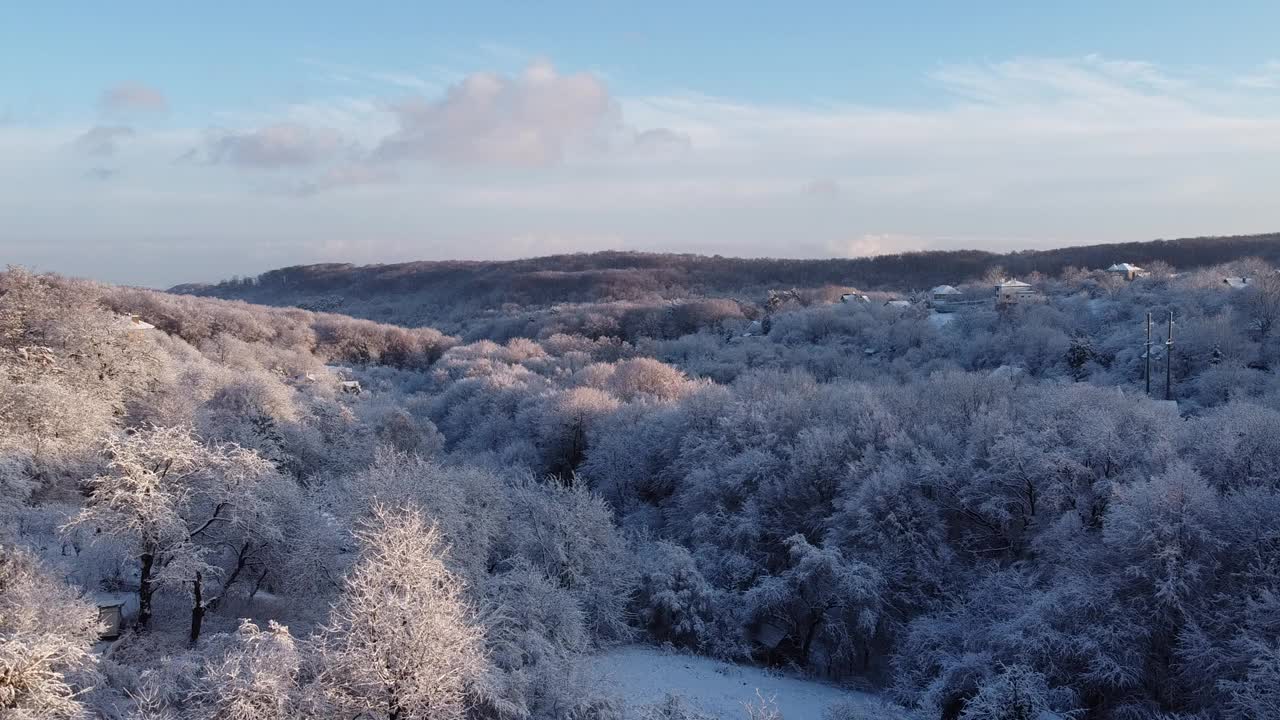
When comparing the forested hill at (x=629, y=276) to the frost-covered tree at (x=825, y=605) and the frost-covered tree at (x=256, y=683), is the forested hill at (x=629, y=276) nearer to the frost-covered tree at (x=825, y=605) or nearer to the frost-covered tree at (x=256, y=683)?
the frost-covered tree at (x=825, y=605)

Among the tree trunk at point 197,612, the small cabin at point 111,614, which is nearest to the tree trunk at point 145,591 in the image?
the small cabin at point 111,614

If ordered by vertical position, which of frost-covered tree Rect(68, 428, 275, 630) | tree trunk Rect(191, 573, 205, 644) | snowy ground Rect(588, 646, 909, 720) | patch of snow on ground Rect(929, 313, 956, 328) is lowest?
snowy ground Rect(588, 646, 909, 720)

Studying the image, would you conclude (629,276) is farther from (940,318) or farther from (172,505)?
(172,505)

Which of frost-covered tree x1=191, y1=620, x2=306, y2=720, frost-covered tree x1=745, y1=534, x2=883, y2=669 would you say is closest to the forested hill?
frost-covered tree x1=745, y1=534, x2=883, y2=669

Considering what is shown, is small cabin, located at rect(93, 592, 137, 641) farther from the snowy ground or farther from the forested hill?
the forested hill

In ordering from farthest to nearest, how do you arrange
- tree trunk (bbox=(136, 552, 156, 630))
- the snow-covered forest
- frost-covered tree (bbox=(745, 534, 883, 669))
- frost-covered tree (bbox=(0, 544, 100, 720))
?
frost-covered tree (bbox=(745, 534, 883, 669)) → tree trunk (bbox=(136, 552, 156, 630)) → the snow-covered forest → frost-covered tree (bbox=(0, 544, 100, 720))

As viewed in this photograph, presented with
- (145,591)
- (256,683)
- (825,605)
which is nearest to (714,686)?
(825,605)
